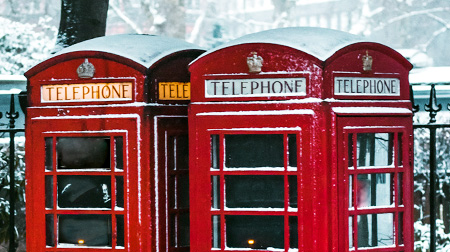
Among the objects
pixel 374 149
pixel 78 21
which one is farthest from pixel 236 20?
pixel 374 149

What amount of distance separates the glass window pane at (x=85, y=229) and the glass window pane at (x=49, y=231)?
1.9 inches

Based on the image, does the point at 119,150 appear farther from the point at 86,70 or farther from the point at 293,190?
the point at 293,190

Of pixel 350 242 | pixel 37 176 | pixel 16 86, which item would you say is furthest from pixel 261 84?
pixel 16 86

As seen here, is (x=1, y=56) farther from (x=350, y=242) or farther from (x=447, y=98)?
(x=350, y=242)

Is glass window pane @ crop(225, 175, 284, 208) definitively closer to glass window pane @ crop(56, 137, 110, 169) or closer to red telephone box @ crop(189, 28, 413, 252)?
red telephone box @ crop(189, 28, 413, 252)

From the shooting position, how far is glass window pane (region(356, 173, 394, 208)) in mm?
4285

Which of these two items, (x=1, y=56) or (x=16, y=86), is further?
(x=1, y=56)

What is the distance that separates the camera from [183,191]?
4.74 m

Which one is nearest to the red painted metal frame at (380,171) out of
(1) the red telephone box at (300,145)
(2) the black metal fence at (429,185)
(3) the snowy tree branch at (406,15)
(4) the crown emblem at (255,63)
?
(1) the red telephone box at (300,145)

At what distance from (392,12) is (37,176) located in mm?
29754

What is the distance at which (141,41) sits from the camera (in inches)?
190

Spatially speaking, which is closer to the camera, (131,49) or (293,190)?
(293,190)

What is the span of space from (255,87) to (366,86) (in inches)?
27.3

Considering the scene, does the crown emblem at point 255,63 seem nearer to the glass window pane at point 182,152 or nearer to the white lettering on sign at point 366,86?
the white lettering on sign at point 366,86
